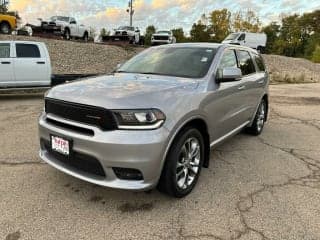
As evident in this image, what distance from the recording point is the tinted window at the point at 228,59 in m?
4.67

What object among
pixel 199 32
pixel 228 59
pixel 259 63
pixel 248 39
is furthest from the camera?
pixel 199 32

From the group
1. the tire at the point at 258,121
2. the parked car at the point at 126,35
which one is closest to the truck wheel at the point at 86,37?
the parked car at the point at 126,35

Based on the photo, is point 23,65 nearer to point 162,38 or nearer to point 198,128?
point 198,128

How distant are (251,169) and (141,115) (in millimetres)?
2265

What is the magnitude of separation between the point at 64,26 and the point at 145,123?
24.5 meters

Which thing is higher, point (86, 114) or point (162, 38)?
point (162, 38)

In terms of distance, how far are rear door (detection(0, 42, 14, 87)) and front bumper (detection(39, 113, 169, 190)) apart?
7.34 meters

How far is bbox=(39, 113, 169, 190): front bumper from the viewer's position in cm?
318

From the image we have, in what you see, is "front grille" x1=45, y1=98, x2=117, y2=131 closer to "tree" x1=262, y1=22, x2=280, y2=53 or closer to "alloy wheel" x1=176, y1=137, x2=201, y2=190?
"alloy wheel" x1=176, y1=137, x2=201, y2=190

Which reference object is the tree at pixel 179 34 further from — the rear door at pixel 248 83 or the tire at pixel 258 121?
the rear door at pixel 248 83

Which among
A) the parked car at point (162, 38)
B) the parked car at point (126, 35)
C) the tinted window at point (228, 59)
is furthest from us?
the parked car at point (162, 38)

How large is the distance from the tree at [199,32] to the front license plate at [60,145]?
205 feet

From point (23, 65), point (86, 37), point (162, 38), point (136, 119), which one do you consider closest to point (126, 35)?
point (86, 37)

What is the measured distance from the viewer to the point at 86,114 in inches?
132
